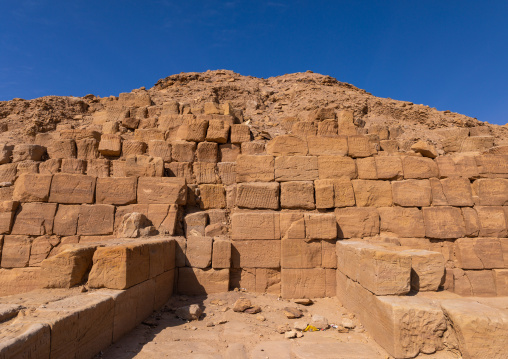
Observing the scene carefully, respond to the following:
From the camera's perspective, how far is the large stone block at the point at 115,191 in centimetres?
622

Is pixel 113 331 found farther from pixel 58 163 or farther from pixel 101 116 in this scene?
pixel 101 116

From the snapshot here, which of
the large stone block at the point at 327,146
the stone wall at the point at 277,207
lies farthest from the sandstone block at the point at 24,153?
the large stone block at the point at 327,146

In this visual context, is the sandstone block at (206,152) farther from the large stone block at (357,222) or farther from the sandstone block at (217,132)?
the large stone block at (357,222)

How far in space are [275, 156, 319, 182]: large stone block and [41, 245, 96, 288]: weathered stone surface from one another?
159 inches

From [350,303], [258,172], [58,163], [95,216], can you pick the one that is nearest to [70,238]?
[95,216]

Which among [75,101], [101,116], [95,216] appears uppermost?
[75,101]

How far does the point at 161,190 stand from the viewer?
6242mm

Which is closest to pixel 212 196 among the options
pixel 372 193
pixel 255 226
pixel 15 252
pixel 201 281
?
pixel 255 226

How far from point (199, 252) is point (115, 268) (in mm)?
1886

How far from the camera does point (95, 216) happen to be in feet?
19.7

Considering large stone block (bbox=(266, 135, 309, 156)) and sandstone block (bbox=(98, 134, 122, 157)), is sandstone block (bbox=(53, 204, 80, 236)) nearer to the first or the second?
sandstone block (bbox=(98, 134, 122, 157))

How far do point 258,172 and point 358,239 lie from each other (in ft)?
8.40

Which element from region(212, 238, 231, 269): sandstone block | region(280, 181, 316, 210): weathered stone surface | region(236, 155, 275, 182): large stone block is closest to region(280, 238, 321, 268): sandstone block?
Result: region(280, 181, 316, 210): weathered stone surface

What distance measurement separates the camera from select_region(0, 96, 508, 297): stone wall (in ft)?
18.6
